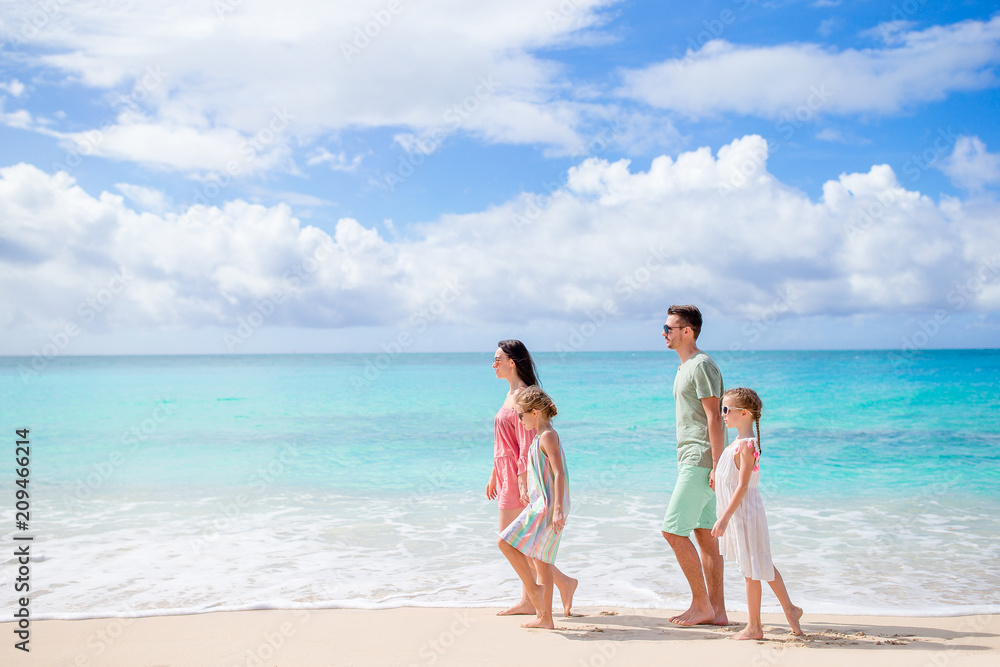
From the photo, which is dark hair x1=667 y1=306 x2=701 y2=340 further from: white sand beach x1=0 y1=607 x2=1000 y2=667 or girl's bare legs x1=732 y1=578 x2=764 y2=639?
white sand beach x1=0 y1=607 x2=1000 y2=667

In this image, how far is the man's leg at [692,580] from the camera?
422 centimetres

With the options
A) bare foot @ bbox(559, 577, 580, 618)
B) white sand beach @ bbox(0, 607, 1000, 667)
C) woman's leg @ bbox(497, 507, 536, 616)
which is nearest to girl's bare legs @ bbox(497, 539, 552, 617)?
white sand beach @ bbox(0, 607, 1000, 667)

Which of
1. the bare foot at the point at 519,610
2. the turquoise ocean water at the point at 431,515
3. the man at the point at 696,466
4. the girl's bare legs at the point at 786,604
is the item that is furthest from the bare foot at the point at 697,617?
the bare foot at the point at 519,610

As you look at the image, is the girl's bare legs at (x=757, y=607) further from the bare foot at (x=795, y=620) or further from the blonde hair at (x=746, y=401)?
the blonde hair at (x=746, y=401)

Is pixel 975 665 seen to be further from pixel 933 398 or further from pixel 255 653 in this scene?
pixel 933 398

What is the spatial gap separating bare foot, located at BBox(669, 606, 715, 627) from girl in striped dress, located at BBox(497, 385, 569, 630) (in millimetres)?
838

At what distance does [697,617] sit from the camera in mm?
4305

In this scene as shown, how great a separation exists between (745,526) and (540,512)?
1.14 m

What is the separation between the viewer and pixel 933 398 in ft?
81.3

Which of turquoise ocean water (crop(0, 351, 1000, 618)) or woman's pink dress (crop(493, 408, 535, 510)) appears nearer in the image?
woman's pink dress (crop(493, 408, 535, 510))

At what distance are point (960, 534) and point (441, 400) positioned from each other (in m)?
20.2

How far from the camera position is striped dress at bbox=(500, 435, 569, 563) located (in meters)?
4.08

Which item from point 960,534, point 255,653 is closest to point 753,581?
point 255,653

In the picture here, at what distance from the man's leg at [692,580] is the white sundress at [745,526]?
0.34 meters
